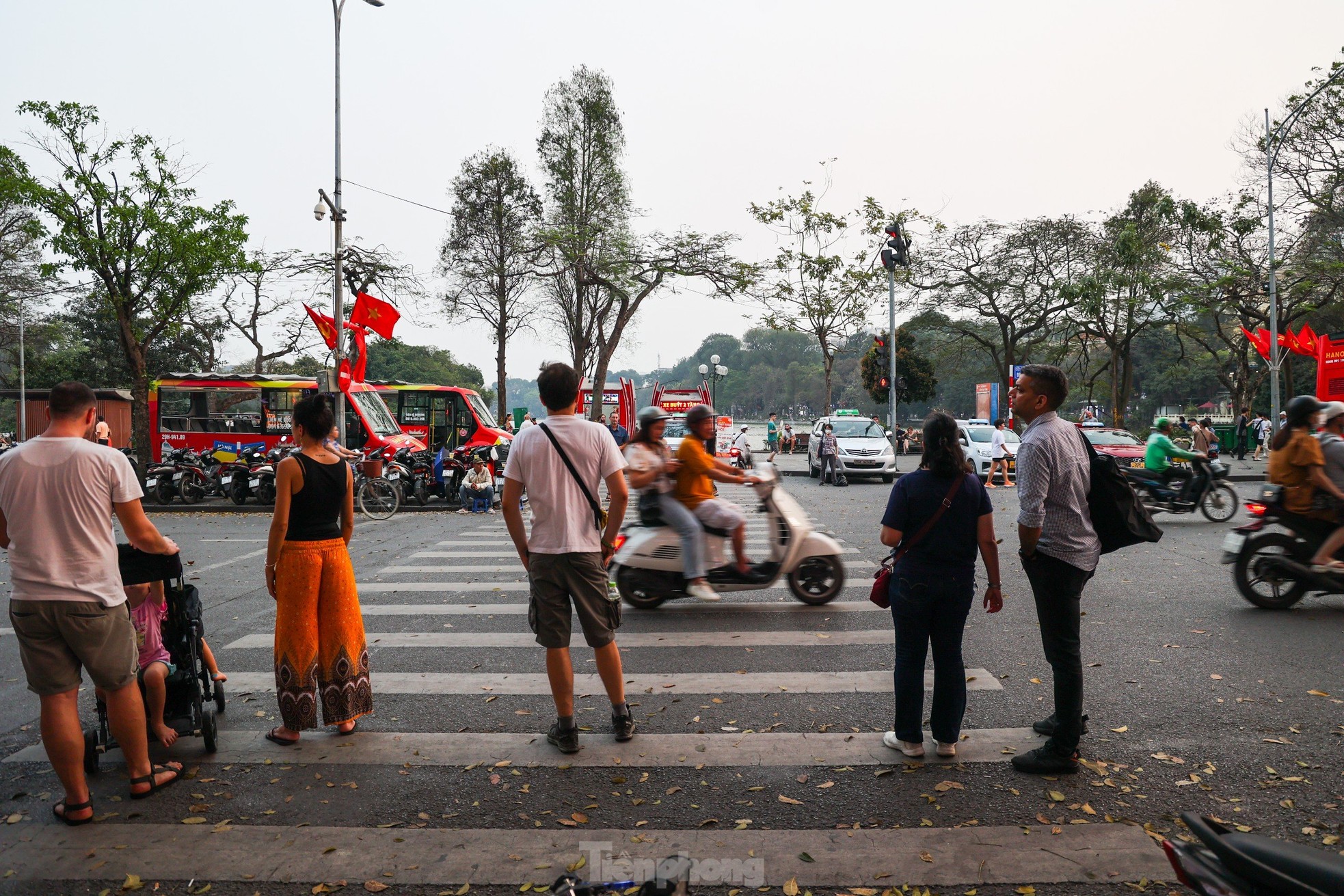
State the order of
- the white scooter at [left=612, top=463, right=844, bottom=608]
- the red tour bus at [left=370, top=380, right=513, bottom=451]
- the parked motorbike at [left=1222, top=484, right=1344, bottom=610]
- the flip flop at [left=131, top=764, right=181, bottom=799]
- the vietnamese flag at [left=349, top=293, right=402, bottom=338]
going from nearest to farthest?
the flip flop at [left=131, top=764, right=181, bottom=799] → the parked motorbike at [left=1222, top=484, right=1344, bottom=610] → the white scooter at [left=612, top=463, right=844, bottom=608] → the vietnamese flag at [left=349, top=293, right=402, bottom=338] → the red tour bus at [left=370, top=380, right=513, bottom=451]

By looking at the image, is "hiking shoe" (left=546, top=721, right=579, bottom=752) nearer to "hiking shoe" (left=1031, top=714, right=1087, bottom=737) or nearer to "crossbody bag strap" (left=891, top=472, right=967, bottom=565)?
"crossbody bag strap" (left=891, top=472, right=967, bottom=565)

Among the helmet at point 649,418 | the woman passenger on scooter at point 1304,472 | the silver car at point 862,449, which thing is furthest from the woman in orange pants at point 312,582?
the silver car at point 862,449

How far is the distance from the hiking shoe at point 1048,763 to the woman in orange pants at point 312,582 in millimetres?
3223

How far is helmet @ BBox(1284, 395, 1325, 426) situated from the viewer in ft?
24.0

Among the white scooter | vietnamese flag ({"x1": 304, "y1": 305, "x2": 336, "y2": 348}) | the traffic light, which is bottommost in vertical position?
the white scooter

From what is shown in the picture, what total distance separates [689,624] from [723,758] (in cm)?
308

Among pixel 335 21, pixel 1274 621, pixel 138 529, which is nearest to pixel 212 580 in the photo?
pixel 138 529

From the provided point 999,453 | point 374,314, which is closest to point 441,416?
point 374,314

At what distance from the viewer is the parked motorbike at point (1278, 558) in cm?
759

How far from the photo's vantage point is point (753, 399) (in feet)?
427

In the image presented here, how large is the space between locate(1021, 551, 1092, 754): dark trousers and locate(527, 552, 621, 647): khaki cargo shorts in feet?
6.47

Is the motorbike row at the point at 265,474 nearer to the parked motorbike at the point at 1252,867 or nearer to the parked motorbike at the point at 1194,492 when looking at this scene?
the parked motorbike at the point at 1194,492

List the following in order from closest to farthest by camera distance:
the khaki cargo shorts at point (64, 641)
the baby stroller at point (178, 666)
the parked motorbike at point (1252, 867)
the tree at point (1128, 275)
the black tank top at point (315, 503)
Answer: the parked motorbike at point (1252, 867) < the khaki cargo shorts at point (64, 641) < the baby stroller at point (178, 666) < the black tank top at point (315, 503) < the tree at point (1128, 275)

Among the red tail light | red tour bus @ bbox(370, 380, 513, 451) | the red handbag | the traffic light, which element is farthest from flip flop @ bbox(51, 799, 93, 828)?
the traffic light
